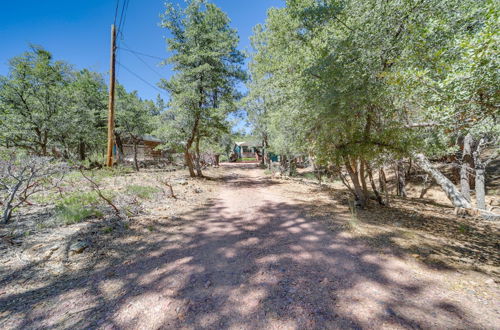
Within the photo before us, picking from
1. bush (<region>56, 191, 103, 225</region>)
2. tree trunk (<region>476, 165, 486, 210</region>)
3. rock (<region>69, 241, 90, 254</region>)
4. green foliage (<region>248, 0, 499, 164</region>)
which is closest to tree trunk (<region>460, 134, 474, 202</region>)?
tree trunk (<region>476, 165, 486, 210</region>)

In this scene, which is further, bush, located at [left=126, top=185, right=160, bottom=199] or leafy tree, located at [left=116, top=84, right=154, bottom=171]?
leafy tree, located at [left=116, top=84, right=154, bottom=171]

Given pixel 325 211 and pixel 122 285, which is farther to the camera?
pixel 325 211

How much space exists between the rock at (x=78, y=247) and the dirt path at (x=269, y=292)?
2.86 ft

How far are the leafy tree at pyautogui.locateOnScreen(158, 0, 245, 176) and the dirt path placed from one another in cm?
780

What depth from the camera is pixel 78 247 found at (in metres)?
3.31

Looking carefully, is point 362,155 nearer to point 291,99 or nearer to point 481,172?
point 291,99

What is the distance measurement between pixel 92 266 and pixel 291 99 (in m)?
6.21

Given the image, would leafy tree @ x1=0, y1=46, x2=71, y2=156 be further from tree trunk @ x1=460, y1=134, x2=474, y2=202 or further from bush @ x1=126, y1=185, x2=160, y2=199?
tree trunk @ x1=460, y1=134, x2=474, y2=202

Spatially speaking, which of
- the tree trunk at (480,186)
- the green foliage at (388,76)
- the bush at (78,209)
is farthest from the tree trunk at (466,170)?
the bush at (78,209)

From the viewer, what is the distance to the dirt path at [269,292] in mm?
1904

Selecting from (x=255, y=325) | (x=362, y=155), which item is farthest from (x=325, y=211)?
(x=255, y=325)

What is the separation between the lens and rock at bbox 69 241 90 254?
3260 mm

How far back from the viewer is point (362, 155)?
5270 millimetres

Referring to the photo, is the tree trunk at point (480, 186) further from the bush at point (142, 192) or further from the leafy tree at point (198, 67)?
the bush at point (142, 192)
